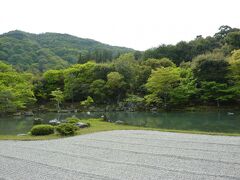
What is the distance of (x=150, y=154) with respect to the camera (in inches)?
404

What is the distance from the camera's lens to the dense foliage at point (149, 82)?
3375 cm

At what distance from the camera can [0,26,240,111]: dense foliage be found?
3375cm

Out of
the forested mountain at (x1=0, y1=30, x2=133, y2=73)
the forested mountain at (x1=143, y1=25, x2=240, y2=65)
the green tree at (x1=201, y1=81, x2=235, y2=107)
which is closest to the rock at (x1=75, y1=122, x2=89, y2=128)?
the green tree at (x1=201, y1=81, x2=235, y2=107)

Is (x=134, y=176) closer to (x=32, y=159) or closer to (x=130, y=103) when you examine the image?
(x=32, y=159)

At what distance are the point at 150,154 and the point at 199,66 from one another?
2724cm

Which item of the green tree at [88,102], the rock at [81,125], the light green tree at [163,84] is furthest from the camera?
the green tree at [88,102]

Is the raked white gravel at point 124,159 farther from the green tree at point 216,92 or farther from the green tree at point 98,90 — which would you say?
the green tree at point 98,90

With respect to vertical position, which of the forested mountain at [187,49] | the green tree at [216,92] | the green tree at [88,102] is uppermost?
the forested mountain at [187,49]

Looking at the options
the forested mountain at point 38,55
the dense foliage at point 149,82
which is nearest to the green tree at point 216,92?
the dense foliage at point 149,82

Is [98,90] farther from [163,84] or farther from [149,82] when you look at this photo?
[163,84]

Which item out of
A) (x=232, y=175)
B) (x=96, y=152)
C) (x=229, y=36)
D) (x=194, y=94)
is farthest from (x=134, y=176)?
(x=229, y=36)

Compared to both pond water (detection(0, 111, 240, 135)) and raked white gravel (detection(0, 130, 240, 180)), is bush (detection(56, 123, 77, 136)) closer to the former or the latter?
raked white gravel (detection(0, 130, 240, 180))

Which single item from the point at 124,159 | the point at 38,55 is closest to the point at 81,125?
the point at 124,159

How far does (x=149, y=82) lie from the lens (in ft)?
122
